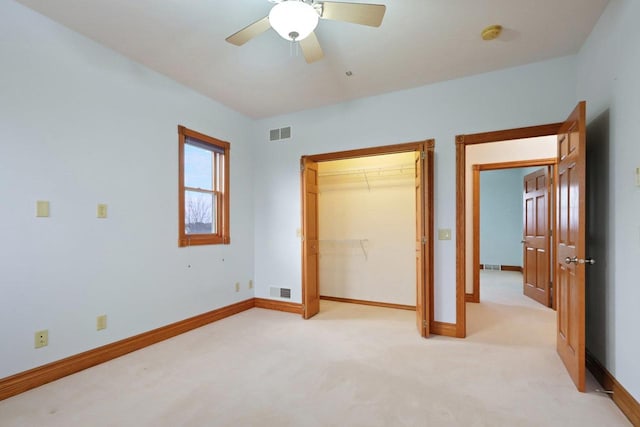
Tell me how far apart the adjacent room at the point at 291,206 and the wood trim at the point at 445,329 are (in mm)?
35

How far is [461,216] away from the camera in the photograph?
10.6ft

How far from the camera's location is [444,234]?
333 cm

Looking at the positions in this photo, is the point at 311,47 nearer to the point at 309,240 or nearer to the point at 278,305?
the point at 309,240

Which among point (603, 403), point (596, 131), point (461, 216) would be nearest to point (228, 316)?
point (461, 216)

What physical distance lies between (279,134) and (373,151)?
1.45 m

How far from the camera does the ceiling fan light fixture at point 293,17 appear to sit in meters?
1.70

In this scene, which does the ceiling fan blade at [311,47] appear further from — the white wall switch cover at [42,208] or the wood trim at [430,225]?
the white wall switch cover at [42,208]

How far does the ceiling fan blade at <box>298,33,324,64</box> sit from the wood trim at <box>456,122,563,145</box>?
1.88 metres

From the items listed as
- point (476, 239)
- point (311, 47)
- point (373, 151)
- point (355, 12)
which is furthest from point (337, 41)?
point (476, 239)

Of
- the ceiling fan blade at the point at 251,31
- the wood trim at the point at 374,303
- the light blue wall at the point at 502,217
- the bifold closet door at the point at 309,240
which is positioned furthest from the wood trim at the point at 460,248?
the light blue wall at the point at 502,217

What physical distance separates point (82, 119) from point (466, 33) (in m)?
3.30

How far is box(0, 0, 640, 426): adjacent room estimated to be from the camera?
2.04 m

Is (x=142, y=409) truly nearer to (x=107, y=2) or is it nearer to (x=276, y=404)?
(x=276, y=404)

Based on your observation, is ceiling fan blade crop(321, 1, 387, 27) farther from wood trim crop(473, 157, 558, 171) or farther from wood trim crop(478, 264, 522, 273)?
wood trim crop(478, 264, 522, 273)
